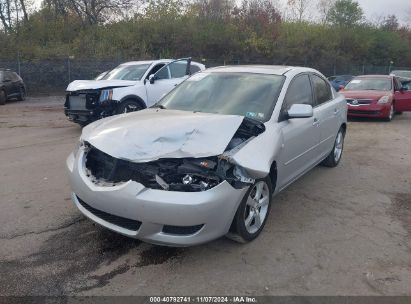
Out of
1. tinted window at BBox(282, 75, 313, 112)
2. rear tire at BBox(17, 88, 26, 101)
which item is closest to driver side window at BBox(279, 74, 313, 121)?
tinted window at BBox(282, 75, 313, 112)

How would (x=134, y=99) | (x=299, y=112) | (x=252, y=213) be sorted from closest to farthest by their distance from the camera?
(x=252, y=213) < (x=299, y=112) < (x=134, y=99)

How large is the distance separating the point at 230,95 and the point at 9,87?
15.7 m

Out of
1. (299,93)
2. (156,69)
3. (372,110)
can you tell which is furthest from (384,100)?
(299,93)

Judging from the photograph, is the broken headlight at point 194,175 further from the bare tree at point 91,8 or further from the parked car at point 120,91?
the bare tree at point 91,8

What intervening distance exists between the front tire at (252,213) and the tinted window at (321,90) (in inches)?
87.8

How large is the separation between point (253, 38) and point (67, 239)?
31.7 metres

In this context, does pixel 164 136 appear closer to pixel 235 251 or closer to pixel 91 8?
pixel 235 251

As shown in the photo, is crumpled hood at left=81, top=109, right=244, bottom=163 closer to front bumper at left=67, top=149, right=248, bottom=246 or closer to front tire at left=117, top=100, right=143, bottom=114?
front bumper at left=67, top=149, right=248, bottom=246

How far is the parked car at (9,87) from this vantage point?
17.1 meters

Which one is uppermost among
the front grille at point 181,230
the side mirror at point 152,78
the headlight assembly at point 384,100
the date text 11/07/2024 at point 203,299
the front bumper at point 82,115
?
the side mirror at point 152,78

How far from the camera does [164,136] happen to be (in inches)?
145

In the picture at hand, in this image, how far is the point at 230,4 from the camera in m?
38.1

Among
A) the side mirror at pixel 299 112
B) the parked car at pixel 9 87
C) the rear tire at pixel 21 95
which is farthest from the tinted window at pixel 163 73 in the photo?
the rear tire at pixel 21 95

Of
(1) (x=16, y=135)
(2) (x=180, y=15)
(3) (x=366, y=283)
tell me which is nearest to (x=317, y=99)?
(3) (x=366, y=283)
